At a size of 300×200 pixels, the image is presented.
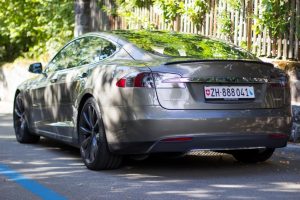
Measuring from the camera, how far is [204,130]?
6.18 metres

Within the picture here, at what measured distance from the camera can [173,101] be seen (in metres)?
6.17

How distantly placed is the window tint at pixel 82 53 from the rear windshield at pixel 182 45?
0.23 meters

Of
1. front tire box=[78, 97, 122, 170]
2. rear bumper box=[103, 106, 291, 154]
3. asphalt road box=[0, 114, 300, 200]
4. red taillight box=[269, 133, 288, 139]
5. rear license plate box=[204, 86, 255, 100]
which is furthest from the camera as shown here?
front tire box=[78, 97, 122, 170]

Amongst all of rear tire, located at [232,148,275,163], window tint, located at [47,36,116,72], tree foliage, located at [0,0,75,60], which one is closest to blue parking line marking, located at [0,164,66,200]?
window tint, located at [47,36,116,72]

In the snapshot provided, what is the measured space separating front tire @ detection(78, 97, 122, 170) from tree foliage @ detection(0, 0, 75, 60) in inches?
478

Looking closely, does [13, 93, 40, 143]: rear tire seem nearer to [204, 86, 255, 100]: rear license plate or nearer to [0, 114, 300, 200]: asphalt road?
[0, 114, 300, 200]: asphalt road

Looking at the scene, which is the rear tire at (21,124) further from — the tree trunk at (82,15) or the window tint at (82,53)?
the tree trunk at (82,15)

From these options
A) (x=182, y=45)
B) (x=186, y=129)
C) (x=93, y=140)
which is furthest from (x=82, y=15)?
(x=186, y=129)

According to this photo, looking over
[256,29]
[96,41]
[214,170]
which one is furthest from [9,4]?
[214,170]

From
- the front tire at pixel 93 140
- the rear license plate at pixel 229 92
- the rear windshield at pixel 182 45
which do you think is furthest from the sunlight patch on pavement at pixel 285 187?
the front tire at pixel 93 140

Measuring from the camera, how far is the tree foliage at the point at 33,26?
19.1 metres

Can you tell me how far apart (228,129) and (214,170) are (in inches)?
32.0

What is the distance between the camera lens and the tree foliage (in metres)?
19.1

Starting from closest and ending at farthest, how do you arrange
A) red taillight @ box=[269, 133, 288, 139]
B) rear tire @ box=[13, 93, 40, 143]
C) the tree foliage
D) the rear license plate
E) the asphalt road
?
the asphalt road < the rear license plate < red taillight @ box=[269, 133, 288, 139] < rear tire @ box=[13, 93, 40, 143] < the tree foliage
